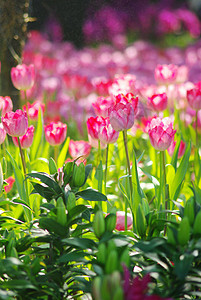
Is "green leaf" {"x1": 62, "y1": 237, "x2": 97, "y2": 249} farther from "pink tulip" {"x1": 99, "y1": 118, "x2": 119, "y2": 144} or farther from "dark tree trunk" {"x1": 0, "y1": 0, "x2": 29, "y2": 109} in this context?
"dark tree trunk" {"x1": 0, "y1": 0, "x2": 29, "y2": 109}

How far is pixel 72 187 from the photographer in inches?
41.4

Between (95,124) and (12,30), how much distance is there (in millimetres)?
894

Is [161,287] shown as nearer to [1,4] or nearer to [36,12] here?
[1,4]

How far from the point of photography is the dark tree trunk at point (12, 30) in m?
1.91

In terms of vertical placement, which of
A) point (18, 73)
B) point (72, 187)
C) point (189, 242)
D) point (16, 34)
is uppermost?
point (16, 34)

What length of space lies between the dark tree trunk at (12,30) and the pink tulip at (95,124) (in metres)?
0.72

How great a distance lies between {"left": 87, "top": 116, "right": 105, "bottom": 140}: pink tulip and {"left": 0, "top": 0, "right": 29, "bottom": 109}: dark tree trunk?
28.2 inches

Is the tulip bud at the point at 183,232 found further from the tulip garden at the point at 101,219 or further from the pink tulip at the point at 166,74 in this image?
the pink tulip at the point at 166,74

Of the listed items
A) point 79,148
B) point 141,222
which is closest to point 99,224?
point 141,222

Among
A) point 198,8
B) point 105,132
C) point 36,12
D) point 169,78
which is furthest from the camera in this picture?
point 198,8

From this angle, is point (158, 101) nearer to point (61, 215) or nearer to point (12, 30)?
point (61, 215)

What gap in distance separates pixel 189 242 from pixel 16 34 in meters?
1.40

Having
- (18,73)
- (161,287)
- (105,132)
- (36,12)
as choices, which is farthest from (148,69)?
(161,287)

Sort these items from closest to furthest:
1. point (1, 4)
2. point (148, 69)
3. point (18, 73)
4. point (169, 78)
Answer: point (18, 73), point (169, 78), point (1, 4), point (148, 69)
